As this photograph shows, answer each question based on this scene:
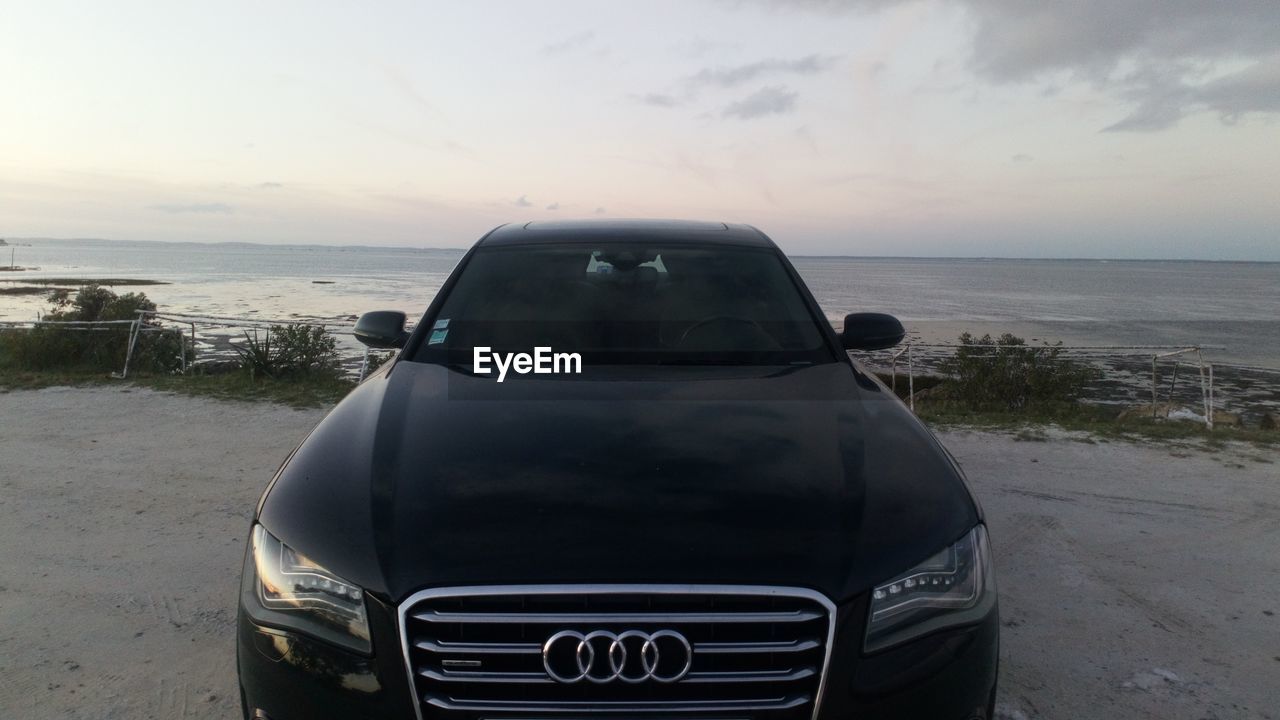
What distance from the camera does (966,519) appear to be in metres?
1.94

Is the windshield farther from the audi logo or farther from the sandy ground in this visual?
the sandy ground

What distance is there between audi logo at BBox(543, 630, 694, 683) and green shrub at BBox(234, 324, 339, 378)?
905 centimetres

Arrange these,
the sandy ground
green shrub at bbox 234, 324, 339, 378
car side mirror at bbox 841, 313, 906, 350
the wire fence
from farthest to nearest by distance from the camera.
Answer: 1. the wire fence
2. green shrub at bbox 234, 324, 339, 378
3. car side mirror at bbox 841, 313, 906, 350
4. the sandy ground

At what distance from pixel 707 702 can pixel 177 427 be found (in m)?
6.79

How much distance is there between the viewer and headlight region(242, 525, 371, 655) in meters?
1.71

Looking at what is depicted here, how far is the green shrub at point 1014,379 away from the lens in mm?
12547

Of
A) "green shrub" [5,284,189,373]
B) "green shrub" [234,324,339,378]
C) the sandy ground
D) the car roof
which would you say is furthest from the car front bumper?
"green shrub" [5,284,189,373]

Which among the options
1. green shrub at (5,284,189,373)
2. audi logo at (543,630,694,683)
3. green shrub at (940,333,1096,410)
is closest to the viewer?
→ audi logo at (543,630,694,683)

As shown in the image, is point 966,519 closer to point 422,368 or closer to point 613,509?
point 613,509

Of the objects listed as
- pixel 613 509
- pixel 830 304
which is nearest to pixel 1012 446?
pixel 613 509

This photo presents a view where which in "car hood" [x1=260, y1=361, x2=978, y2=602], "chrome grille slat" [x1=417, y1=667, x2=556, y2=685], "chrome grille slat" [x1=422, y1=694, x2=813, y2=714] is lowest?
"chrome grille slat" [x1=422, y1=694, x2=813, y2=714]

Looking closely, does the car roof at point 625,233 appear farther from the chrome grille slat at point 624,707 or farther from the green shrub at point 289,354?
the green shrub at point 289,354

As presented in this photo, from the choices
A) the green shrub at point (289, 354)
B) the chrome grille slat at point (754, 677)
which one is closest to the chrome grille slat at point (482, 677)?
the chrome grille slat at point (754, 677)

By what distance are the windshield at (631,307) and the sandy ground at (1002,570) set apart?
4.77 ft
